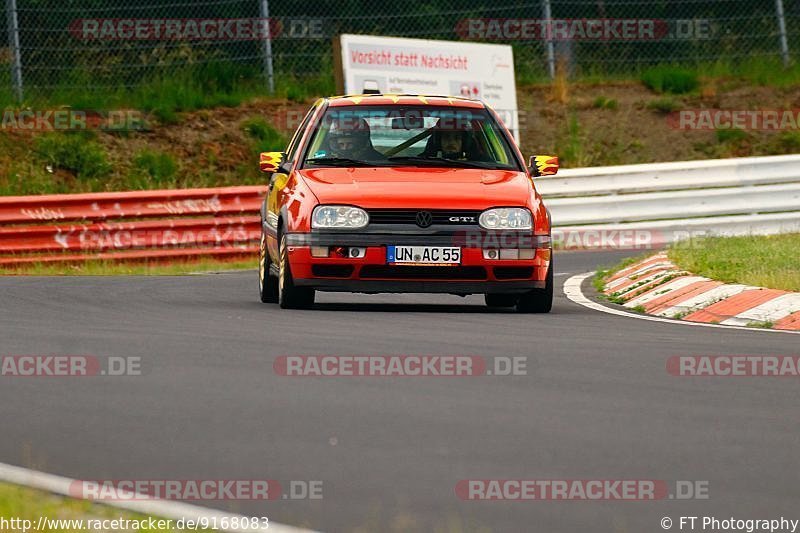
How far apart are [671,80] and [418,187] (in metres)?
17.2

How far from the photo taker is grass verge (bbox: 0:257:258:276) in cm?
1780

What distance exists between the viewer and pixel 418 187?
11586mm

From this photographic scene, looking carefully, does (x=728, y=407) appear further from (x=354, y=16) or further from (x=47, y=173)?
(x=354, y=16)

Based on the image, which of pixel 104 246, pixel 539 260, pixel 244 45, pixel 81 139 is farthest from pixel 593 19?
pixel 539 260

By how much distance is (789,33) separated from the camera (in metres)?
27.1

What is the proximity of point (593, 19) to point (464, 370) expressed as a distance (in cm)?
1874

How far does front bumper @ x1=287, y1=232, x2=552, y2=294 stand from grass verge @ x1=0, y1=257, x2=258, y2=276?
20.6 ft

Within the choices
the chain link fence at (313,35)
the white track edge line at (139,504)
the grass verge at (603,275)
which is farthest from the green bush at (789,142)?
the white track edge line at (139,504)

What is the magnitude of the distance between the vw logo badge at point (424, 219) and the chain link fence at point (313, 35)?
12.2 meters

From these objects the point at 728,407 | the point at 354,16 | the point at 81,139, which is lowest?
the point at 728,407

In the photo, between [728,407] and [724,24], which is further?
[724,24]

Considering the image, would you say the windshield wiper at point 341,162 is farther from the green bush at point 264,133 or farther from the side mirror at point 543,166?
the green bush at point 264,133

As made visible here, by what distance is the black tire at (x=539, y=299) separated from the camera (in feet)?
38.8

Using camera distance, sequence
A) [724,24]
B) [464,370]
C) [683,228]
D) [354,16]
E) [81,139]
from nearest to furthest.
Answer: [464,370] < [683,228] < [81,139] < [354,16] < [724,24]
